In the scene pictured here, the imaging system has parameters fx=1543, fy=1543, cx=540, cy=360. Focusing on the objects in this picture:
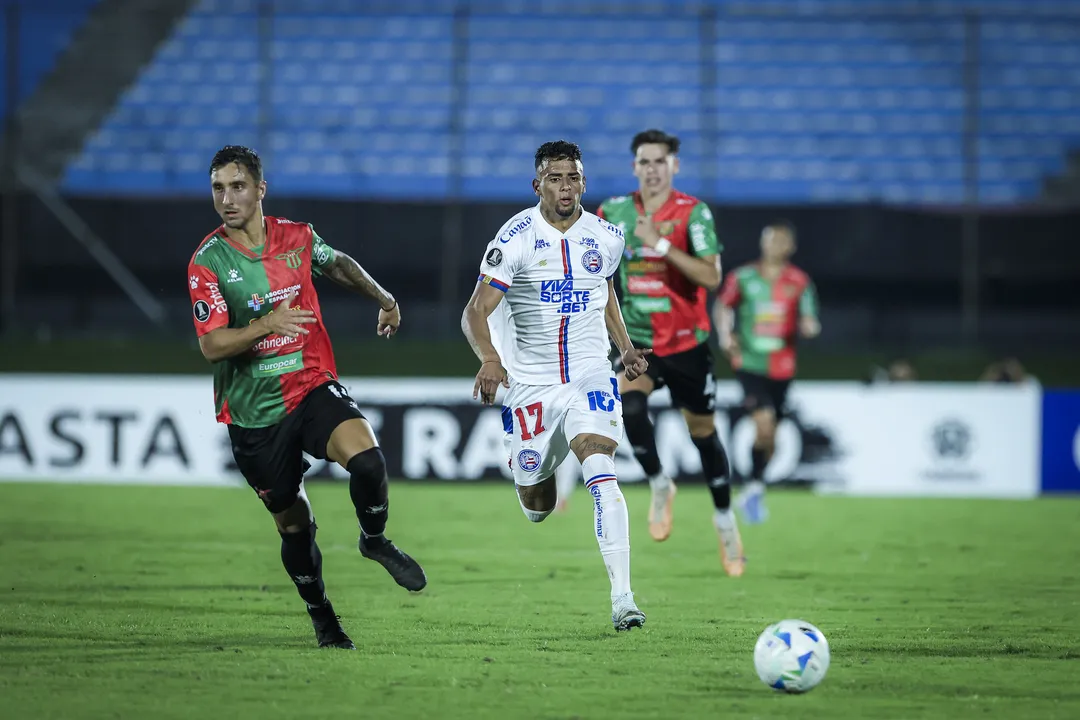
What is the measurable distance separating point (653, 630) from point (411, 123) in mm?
13636

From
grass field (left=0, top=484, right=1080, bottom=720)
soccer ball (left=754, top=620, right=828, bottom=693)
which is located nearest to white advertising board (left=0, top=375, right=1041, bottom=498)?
grass field (left=0, top=484, right=1080, bottom=720)

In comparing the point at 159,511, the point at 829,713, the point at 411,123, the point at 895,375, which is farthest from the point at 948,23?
the point at 829,713

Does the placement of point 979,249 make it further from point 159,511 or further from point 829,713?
point 829,713

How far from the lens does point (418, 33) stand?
21.0 m

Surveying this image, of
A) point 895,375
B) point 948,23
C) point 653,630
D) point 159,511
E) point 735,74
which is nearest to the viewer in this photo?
point 653,630

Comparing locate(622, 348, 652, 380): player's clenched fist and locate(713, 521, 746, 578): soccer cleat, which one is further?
locate(713, 521, 746, 578): soccer cleat

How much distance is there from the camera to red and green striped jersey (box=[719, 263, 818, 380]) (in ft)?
42.3

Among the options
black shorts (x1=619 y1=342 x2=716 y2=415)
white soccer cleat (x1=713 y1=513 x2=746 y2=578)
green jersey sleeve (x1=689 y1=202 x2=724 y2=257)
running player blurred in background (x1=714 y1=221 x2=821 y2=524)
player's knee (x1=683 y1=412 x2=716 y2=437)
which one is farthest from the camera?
running player blurred in background (x1=714 y1=221 x2=821 y2=524)

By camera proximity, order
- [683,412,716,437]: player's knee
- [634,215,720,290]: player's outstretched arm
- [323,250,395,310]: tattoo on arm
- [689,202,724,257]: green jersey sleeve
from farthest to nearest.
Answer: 1. [683,412,716,437]: player's knee
2. [689,202,724,257]: green jersey sleeve
3. [634,215,720,290]: player's outstretched arm
4. [323,250,395,310]: tattoo on arm

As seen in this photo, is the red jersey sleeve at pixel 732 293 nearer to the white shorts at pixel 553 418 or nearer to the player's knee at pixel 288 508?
the white shorts at pixel 553 418

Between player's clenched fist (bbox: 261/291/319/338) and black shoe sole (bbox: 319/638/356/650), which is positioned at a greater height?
player's clenched fist (bbox: 261/291/319/338)

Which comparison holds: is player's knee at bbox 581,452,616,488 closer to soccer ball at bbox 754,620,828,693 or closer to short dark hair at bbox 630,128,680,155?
soccer ball at bbox 754,620,828,693

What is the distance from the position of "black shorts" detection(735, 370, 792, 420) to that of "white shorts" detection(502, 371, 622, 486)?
222 inches

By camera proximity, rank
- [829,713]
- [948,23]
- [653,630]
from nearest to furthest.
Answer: [829,713], [653,630], [948,23]
